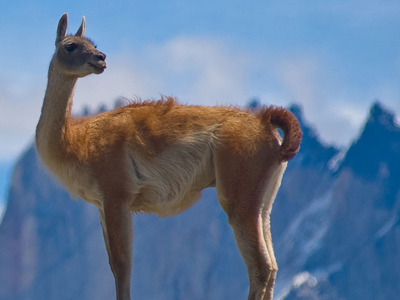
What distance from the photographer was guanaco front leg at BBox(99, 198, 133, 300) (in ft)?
29.9

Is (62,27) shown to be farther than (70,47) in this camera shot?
Yes

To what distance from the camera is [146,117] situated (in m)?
9.77

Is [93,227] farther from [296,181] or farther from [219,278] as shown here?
[296,181]

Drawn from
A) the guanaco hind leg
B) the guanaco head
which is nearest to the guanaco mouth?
the guanaco head

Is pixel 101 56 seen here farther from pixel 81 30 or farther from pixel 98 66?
pixel 81 30

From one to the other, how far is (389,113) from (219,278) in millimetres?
36490

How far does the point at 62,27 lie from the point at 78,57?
0.68 meters

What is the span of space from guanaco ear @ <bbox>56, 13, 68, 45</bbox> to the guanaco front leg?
2.20 metres

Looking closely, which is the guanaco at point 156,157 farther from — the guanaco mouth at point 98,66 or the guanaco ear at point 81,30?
the guanaco ear at point 81,30

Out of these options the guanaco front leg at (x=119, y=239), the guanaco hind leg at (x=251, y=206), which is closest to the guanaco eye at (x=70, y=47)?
the guanaco front leg at (x=119, y=239)

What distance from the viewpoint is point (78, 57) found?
9484 millimetres

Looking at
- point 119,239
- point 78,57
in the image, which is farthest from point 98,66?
point 119,239

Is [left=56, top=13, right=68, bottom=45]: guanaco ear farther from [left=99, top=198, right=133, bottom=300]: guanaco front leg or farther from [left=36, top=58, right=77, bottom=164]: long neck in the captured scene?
[left=99, top=198, right=133, bottom=300]: guanaco front leg

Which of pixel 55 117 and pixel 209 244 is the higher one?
pixel 209 244
